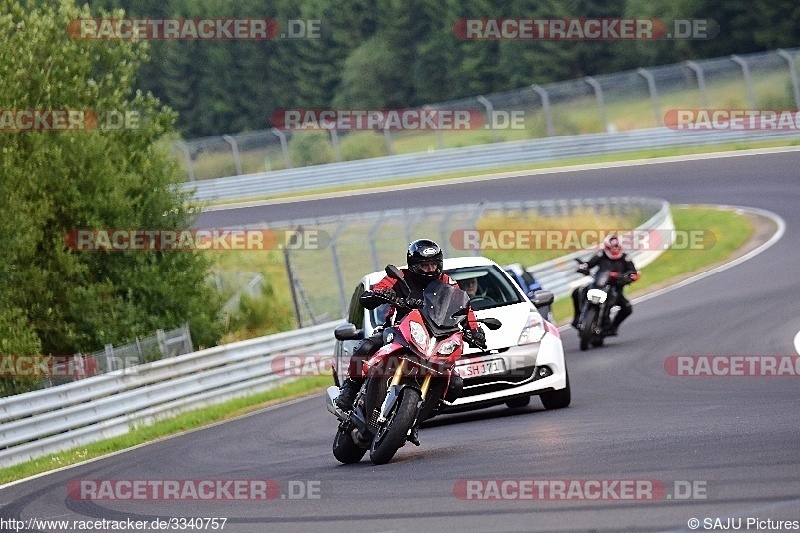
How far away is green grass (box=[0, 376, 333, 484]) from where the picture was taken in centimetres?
1477

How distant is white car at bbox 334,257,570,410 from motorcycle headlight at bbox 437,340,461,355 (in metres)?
2.16

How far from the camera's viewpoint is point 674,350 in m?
17.2

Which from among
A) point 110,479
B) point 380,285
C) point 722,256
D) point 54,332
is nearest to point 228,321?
point 54,332

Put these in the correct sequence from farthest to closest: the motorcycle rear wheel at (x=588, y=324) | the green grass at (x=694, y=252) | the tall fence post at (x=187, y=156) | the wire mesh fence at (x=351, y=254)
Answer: the tall fence post at (x=187, y=156) → the green grass at (x=694, y=252) → the wire mesh fence at (x=351, y=254) → the motorcycle rear wheel at (x=588, y=324)

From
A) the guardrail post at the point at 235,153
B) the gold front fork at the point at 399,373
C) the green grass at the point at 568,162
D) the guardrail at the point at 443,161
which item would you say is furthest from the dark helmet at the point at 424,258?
the guardrail post at the point at 235,153

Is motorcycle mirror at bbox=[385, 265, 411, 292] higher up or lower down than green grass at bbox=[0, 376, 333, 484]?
higher up

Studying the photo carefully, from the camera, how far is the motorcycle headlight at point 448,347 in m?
9.87

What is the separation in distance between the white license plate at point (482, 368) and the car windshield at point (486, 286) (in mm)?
987

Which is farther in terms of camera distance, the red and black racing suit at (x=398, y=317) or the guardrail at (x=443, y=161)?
the guardrail at (x=443, y=161)

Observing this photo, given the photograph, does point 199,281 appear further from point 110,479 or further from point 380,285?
point 380,285

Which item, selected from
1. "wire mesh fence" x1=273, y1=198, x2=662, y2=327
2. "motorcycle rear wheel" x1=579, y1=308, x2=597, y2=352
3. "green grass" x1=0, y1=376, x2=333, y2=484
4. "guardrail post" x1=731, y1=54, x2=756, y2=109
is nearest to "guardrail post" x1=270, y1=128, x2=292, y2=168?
"wire mesh fence" x1=273, y1=198, x2=662, y2=327

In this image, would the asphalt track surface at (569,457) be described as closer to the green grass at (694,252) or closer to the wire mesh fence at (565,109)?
the green grass at (694,252)

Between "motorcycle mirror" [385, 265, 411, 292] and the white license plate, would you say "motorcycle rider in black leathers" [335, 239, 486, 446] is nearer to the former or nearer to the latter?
"motorcycle mirror" [385, 265, 411, 292]

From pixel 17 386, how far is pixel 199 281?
6.88 meters
